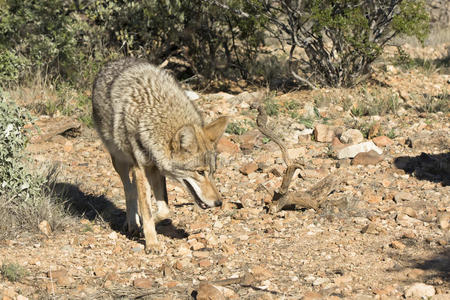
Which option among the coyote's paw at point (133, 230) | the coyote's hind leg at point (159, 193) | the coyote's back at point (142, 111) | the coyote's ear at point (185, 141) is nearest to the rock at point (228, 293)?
the coyote's ear at point (185, 141)

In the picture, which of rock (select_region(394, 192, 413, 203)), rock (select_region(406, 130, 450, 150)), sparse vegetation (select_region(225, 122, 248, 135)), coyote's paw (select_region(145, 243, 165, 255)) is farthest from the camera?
sparse vegetation (select_region(225, 122, 248, 135))

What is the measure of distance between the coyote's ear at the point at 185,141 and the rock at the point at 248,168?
246 centimetres

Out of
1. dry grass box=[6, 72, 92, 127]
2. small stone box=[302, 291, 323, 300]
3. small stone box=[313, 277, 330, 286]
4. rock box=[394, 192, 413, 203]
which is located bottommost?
rock box=[394, 192, 413, 203]

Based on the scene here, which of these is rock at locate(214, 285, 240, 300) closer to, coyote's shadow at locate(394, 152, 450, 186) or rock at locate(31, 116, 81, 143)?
coyote's shadow at locate(394, 152, 450, 186)

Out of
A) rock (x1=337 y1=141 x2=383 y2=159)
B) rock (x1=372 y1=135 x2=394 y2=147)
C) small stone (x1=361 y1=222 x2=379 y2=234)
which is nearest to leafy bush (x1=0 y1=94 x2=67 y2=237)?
small stone (x1=361 y1=222 x2=379 y2=234)

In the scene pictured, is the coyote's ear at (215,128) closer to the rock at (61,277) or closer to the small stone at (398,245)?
the rock at (61,277)

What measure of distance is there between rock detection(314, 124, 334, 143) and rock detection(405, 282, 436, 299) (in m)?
4.33

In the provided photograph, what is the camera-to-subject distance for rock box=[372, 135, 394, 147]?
26.3ft

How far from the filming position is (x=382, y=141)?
8055 mm

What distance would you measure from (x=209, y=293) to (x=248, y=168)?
350 centimetres

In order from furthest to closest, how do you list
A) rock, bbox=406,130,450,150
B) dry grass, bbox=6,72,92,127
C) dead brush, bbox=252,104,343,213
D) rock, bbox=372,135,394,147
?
1. dry grass, bbox=6,72,92,127
2. rock, bbox=372,135,394,147
3. rock, bbox=406,130,450,150
4. dead brush, bbox=252,104,343,213

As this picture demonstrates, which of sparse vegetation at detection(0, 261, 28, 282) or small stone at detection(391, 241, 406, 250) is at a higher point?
sparse vegetation at detection(0, 261, 28, 282)

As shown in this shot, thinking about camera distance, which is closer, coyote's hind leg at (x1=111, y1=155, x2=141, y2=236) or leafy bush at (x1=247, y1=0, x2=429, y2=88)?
A: coyote's hind leg at (x1=111, y1=155, x2=141, y2=236)

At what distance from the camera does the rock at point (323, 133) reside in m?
8.43
